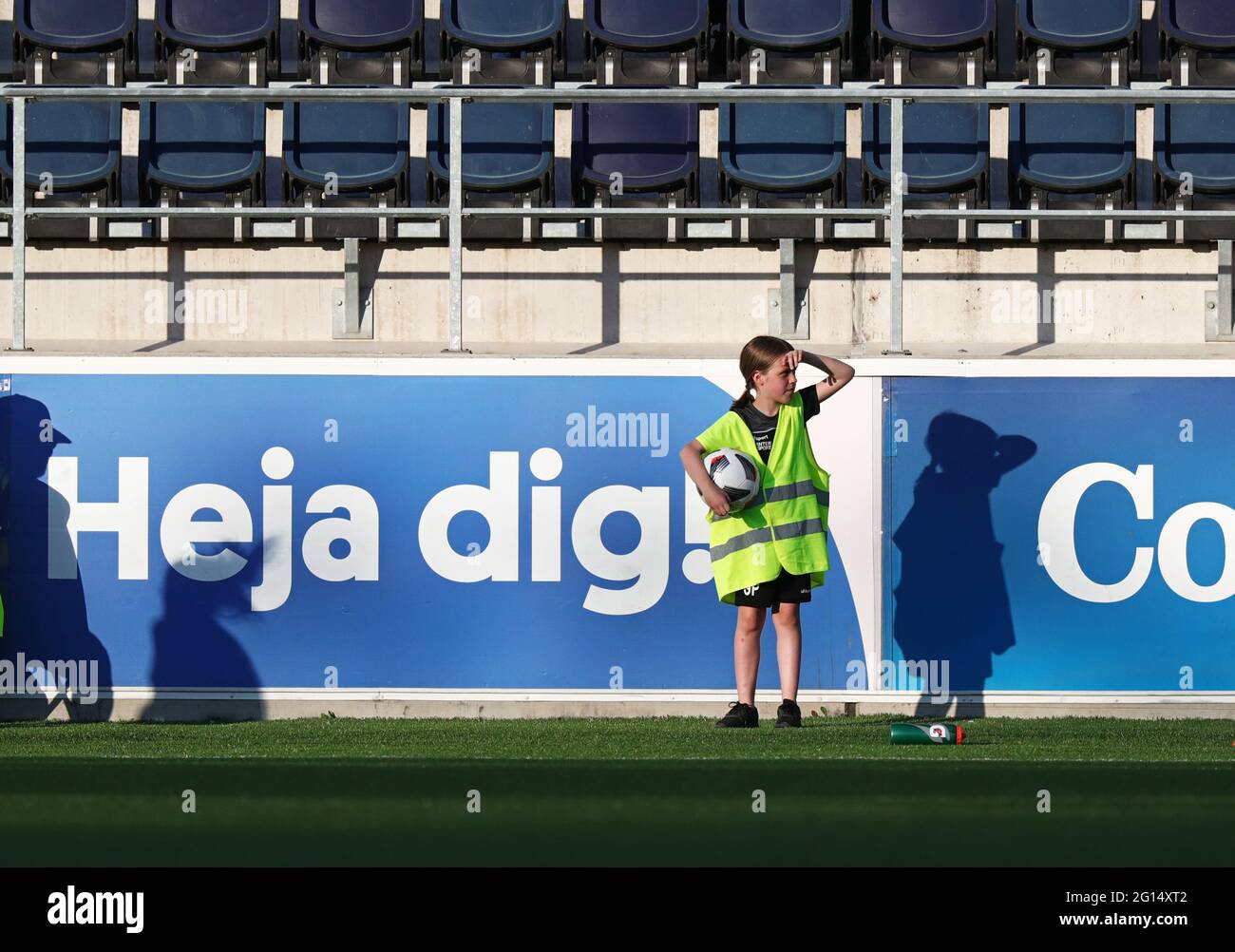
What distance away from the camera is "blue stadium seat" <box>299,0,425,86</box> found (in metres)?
9.42

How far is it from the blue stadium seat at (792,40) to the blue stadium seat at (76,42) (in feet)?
11.6

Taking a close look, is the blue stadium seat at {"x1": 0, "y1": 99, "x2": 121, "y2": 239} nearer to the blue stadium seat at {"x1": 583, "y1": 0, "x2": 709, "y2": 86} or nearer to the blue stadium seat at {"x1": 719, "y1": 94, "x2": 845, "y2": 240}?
the blue stadium seat at {"x1": 583, "y1": 0, "x2": 709, "y2": 86}

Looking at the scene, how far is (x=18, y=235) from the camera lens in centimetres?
696

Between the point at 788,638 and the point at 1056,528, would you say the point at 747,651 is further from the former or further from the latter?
the point at 1056,528

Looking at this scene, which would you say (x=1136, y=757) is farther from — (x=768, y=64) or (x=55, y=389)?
(x=768, y=64)

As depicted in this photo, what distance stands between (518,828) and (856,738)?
1.98 meters

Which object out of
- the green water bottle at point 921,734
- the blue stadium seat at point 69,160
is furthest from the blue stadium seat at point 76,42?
the green water bottle at point 921,734

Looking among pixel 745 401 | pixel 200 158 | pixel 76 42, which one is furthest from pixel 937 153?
pixel 76 42

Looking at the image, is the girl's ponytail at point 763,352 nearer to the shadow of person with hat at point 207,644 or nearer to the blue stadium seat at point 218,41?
the shadow of person with hat at point 207,644

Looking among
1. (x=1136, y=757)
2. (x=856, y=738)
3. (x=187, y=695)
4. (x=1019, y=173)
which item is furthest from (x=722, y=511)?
(x=1019, y=173)

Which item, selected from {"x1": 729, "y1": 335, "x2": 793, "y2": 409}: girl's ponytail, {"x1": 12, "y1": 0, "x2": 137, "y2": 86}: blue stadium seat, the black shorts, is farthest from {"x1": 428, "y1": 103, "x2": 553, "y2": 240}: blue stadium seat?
the black shorts

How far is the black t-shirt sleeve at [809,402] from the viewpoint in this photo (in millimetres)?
6023

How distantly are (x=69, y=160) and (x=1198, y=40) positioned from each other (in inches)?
250

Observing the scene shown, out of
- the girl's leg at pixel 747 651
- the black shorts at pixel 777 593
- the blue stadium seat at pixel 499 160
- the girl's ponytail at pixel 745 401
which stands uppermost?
the blue stadium seat at pixel 499 160
